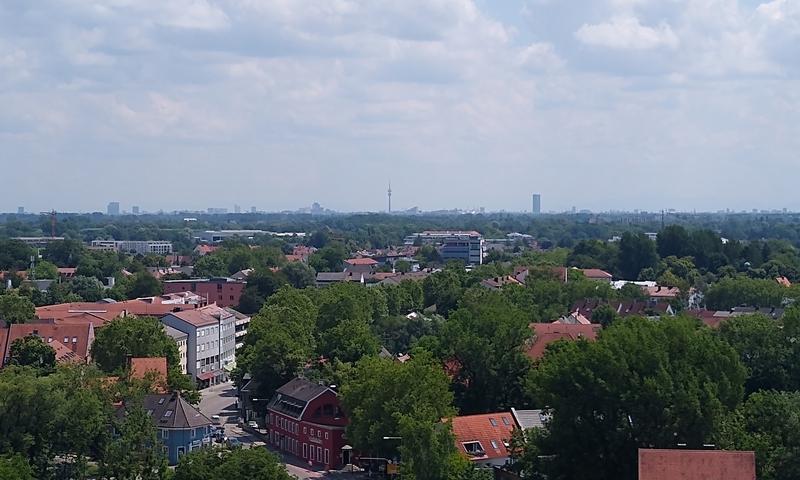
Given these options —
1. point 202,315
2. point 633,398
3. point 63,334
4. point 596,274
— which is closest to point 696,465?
point 633,398

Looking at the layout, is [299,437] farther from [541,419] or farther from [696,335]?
[696,335]

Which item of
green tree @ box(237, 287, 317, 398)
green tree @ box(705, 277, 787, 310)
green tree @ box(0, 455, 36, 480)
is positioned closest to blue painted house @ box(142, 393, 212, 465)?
green tree @ box(237, 287, 317, 398)

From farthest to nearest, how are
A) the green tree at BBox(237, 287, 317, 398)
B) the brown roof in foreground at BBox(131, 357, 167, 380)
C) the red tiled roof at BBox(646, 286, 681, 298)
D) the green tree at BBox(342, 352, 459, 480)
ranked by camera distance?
the red tiled roof at BBox(646, 286, 681, 298) → the green tree at BBox(237, 287, 317, 398) → the brown roof in foreground at BBox(131, 357, 167, 380) → the green tree at BBox(342, 352, 459, 480)

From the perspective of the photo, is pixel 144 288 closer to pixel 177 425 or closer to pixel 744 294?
pixel 744 294

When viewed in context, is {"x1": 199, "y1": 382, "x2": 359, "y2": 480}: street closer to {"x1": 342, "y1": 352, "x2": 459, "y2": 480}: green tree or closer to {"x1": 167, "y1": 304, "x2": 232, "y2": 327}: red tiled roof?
{"x1": 342, "y1": 352, "x2": 459, "y2": 480}: green tree

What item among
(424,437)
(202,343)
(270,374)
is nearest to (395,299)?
(202,343)

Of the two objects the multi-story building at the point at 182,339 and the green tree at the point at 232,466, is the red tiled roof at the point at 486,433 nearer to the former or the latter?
the green tree at the point at 232,466

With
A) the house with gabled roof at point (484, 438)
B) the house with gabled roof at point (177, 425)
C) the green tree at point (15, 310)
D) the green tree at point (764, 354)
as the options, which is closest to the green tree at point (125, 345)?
the house with gabled roof at point (177, 425)

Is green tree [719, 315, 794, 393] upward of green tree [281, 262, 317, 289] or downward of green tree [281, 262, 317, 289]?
upward
